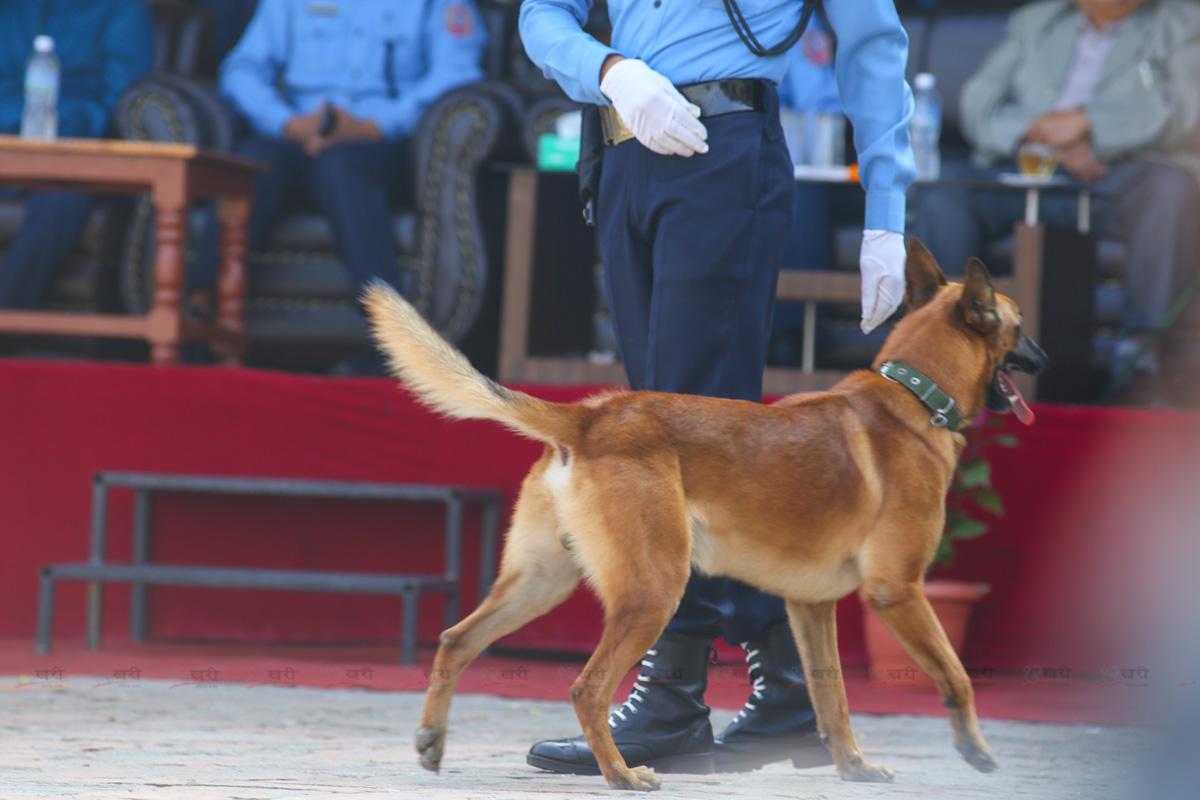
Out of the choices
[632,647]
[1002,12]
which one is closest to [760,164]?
[632,647]

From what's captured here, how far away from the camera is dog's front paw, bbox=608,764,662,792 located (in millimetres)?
2162

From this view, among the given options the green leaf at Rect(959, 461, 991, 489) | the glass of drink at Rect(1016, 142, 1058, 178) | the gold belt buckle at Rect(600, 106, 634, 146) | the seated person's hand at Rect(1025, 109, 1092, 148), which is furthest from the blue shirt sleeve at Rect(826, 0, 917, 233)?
the seated person's hand at Rect(1025, 109, 1092, 148)

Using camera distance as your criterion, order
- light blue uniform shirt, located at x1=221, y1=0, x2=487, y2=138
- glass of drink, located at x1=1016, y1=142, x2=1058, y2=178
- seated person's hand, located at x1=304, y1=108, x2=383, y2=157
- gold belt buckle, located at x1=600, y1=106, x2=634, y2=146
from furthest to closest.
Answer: light blue uniform shirt, located at x1=221, y1=0, x2=487, y2=138 < seated person's hand, located at x1=304, y1=108, x2=383, y2=157 < glass of drink, located at x1=1016, y1=142, x2=1058, y2=178 < gold belt buckle, located at x1=600, y1=106, x2=634, y2=146

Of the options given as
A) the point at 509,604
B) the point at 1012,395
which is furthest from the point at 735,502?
the point at 1012,395

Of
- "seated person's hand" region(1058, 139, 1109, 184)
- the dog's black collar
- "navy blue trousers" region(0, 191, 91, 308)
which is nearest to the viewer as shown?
the dog's black collar

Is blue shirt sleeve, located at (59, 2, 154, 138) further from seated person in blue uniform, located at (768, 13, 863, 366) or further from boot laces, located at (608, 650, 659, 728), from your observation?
boot laces, located at (608, 650, 659, 728)

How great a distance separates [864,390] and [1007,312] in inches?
12.8

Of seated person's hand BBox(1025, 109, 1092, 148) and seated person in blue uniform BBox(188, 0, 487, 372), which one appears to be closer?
seated person in blue uniform BBox(188, 0, 487, 372)

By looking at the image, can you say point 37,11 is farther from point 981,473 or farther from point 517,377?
point 981,473

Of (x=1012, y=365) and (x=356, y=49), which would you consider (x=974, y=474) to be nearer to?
(x=1012, y=365)

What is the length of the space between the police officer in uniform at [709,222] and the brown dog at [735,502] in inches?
5.1

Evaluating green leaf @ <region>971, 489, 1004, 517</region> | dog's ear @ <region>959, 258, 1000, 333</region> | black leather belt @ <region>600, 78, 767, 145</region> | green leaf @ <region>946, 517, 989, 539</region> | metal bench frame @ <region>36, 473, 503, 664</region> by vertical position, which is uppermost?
black leather belt @ <region>600, 78, 767, 145</region>

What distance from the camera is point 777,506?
223 cm

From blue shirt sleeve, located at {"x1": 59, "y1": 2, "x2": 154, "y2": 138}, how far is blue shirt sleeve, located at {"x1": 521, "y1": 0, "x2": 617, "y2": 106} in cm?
374
